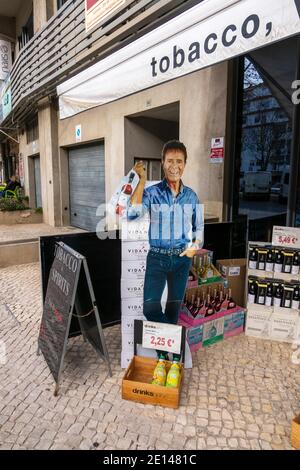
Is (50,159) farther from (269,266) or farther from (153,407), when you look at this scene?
(153,407)

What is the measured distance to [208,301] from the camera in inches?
133

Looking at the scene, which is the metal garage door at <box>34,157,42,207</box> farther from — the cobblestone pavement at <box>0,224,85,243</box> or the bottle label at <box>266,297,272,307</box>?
the bottle label at <box>266,297,272,307</box>

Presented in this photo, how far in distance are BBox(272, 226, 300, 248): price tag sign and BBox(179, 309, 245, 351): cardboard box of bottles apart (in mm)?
870

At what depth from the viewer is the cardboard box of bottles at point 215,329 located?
10.5 feet

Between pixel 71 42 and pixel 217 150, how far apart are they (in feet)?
15.8

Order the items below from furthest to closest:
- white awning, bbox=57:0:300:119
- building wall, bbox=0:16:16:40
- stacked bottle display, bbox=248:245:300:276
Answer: building wall, bbox=0:16:16:40 < stacked bottle display, bbox=248:245:300:276 < white awning, bbox=57:0:300:119

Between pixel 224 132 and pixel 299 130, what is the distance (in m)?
A: 1.05

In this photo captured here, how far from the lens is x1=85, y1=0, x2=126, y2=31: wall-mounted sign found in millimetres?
5344

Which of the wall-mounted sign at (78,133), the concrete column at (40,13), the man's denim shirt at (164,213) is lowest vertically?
the man's denim shirt at (164,213)

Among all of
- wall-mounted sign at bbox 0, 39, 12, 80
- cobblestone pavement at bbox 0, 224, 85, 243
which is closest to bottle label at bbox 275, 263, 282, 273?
cobblestone pavement at bbox 0, 224, 85, 243

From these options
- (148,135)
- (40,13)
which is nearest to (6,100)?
(40,13)

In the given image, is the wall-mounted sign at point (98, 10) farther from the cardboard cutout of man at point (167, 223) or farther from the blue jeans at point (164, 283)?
the blue jeans at point (164, 283)

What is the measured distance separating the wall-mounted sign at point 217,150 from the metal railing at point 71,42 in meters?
1.74

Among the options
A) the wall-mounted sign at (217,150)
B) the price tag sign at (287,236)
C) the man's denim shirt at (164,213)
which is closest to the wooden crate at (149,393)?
the man's denim shirt at (164,213)
